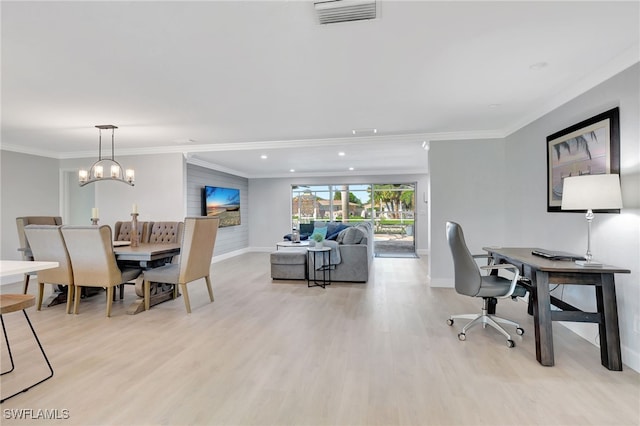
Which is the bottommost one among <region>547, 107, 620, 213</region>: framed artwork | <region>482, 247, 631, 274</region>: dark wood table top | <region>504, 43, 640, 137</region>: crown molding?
<region>482, 247, 631, 274</region>: dark wood table top

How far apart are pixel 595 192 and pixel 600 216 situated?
22.0 inches

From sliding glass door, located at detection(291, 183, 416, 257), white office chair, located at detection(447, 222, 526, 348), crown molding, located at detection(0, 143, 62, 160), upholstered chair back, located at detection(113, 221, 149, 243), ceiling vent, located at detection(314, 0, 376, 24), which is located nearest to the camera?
ceiling vent, located at detection(314, 0, 376, 24)

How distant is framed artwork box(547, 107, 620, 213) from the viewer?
2578 mm

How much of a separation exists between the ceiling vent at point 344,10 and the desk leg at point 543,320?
7.64 feet

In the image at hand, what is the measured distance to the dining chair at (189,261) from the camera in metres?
3.72

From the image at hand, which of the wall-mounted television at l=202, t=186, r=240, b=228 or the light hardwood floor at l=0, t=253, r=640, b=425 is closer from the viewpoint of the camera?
the light hardwood floor at l=0, t=253, r=640, b=425

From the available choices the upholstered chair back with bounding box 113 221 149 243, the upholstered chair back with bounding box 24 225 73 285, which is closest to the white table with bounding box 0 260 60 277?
the upholstered chair back with bounding box 24 225 73 285

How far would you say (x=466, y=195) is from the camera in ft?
16.1

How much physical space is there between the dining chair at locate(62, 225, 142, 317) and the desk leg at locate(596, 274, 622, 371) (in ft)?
15.3

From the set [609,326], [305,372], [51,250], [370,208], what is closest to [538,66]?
[609,326]

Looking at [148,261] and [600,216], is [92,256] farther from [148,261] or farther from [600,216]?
[600,216]

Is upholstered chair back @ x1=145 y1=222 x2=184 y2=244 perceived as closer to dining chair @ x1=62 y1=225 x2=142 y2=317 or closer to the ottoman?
dining chair @ x1=62 y1=225 x2=142 y2=317

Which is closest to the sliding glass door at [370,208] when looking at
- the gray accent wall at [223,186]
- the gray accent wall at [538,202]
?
the gray accent wall at [223,186]

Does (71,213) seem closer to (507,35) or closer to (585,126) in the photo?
(507,35)
